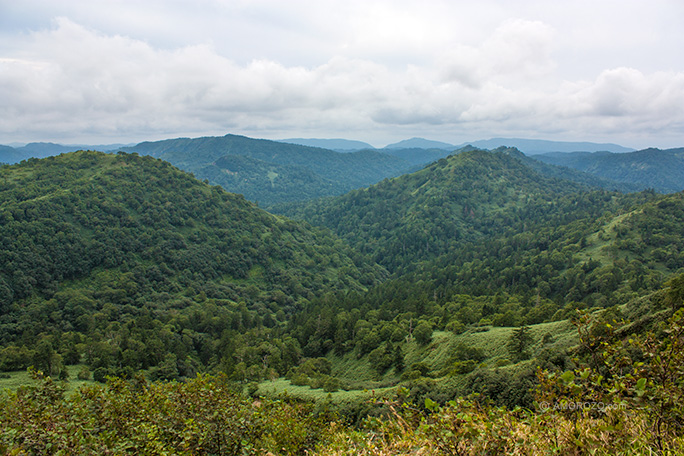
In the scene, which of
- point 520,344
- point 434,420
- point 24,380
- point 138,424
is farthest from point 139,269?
point 434,420

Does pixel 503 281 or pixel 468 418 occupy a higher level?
pixel 468 418

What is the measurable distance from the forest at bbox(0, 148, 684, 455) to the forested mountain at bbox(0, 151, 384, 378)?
0.74m

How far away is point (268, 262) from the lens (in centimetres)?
16275

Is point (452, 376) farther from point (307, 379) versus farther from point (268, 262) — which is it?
point (268, 262)

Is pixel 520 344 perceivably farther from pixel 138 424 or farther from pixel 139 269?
pixel 139 269

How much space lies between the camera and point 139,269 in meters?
132

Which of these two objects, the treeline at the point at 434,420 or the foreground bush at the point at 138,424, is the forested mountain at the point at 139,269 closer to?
the foreground bush at the point at 138,424

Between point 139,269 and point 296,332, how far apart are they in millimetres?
74240

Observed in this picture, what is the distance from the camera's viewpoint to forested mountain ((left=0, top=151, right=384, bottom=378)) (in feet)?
287

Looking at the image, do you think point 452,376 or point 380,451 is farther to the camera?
point 452,376

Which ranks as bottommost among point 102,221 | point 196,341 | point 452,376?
point 196,341

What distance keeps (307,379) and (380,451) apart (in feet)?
193

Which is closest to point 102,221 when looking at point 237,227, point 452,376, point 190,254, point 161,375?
point 190,254

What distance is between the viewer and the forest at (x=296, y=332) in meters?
7.23
